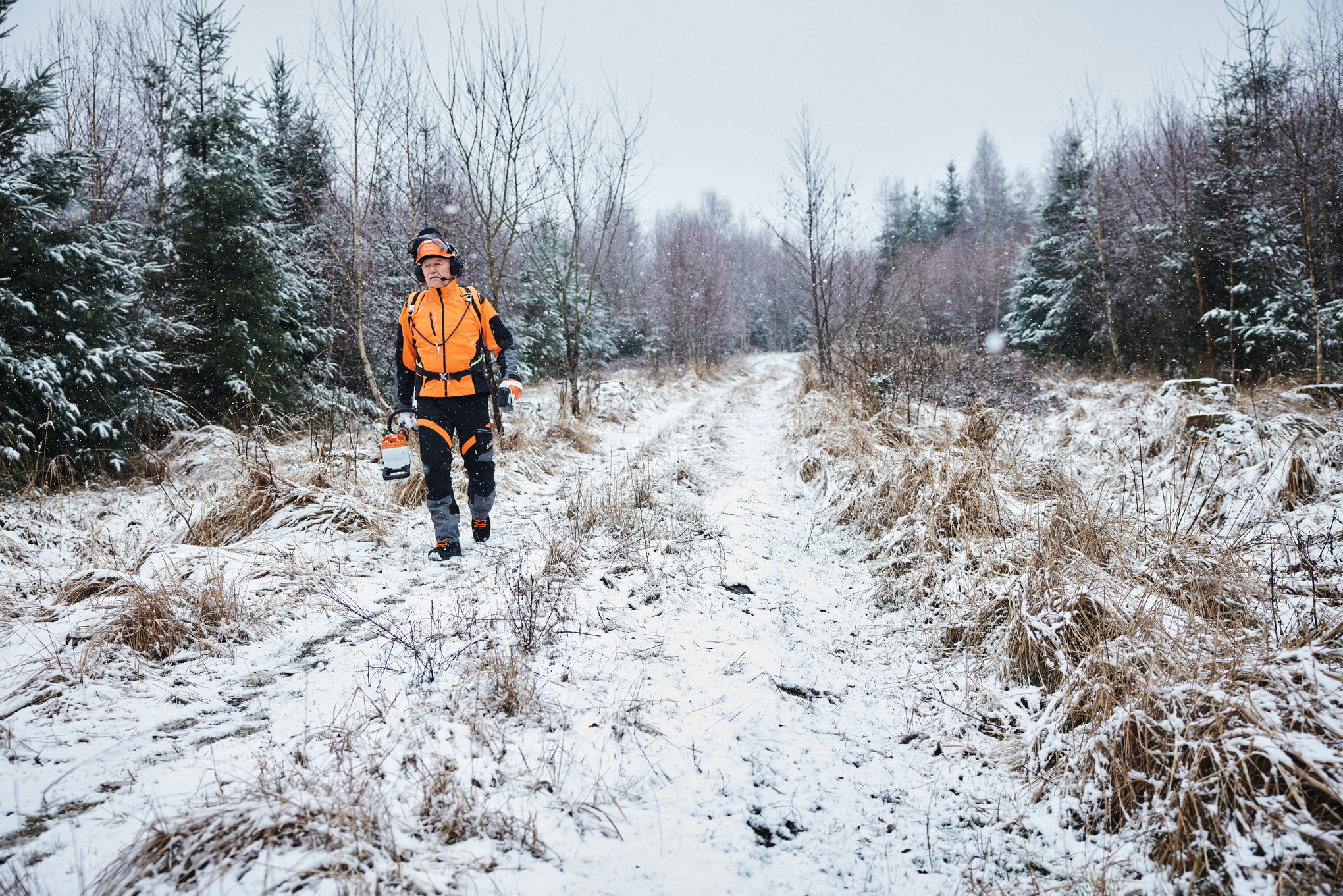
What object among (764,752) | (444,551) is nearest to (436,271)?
(444,551)

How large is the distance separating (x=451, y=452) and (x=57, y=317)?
4965 mm

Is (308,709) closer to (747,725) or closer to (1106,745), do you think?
(747,725)

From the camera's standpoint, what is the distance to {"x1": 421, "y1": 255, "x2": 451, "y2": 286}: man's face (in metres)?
3.80

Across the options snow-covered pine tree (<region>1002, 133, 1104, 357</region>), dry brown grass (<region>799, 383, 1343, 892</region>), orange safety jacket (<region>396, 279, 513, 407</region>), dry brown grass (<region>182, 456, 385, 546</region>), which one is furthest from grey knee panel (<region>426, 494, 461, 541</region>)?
snow-covered pine tree (<region>1002, 133, 1104, 357</region>)

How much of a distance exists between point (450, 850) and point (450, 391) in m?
3.03

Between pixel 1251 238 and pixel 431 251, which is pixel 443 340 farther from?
pixel 1251 238

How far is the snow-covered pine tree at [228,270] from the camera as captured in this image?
787 centimetres

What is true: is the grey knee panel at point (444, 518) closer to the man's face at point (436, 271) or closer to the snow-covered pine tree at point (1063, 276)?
the man's face at point (436, 271)

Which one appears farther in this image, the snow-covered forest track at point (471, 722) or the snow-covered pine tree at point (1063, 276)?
the snow-covered pine tree at point (1063, 276)

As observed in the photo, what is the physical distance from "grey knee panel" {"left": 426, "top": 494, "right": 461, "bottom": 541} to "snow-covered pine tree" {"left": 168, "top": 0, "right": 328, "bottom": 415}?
570cm

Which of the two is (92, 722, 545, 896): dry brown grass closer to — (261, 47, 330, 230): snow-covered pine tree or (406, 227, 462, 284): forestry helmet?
(406, 227, 462, 284): forestry helmet

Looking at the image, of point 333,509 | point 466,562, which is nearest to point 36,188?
point 333,509

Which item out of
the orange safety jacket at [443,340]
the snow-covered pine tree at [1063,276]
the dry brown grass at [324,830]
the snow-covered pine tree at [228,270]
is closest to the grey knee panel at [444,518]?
the orange safety jacket at [443,340]

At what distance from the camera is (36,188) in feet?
17.4
